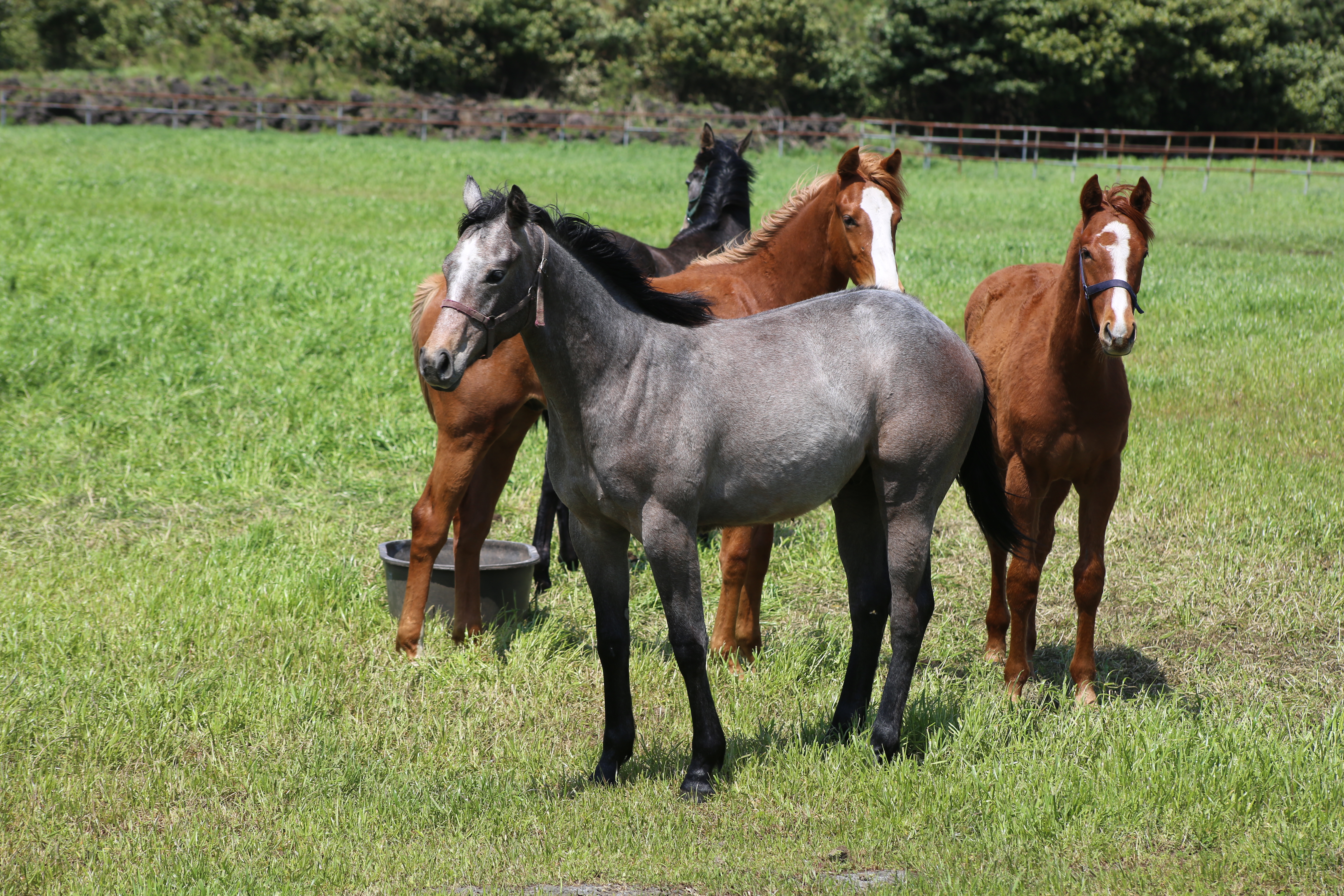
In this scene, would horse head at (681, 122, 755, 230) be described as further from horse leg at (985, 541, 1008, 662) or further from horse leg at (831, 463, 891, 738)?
horse leg at (831, 463, 891, 738)

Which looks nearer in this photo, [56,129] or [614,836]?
[614,836]

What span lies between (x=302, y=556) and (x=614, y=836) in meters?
3.19

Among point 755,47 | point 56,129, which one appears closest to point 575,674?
point 56,129

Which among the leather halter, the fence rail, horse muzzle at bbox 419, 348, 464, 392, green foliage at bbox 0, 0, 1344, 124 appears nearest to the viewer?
horse muzzle at bbox 419, 348, 464, 392

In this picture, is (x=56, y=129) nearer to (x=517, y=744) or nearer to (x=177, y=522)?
(x=177, y=522)

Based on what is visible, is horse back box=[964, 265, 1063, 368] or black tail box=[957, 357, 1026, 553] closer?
black tail box=[957, 357, 1026, 553]

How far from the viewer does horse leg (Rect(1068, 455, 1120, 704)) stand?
16.1 feet

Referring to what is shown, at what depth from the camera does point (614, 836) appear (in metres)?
3.62

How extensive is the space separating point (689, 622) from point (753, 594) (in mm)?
1585

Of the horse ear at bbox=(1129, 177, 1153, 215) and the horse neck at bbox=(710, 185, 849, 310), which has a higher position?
the horse ear at bbox=(1129, 177, 1153, 215)

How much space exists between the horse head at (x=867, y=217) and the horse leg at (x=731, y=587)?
52.8 inches

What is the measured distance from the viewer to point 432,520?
5207mm

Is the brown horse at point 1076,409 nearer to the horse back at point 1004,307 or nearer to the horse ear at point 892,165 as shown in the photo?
the horse back at point 1004,307

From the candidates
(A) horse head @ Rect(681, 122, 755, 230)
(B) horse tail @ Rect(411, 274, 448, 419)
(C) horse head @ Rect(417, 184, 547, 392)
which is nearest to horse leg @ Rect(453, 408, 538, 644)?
(B) horse tail @ Rect(411, 274, 448, 419)
